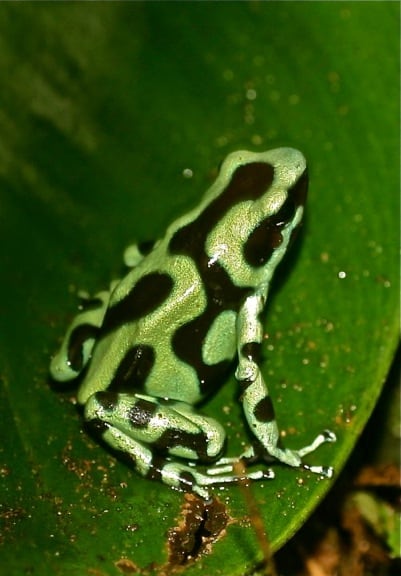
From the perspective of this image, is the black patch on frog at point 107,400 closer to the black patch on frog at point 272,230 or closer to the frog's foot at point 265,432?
the frog's foot at point 265,432

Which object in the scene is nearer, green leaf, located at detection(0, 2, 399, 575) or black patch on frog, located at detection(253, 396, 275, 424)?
green leaf, located at detection(0, 2, 399, 575)

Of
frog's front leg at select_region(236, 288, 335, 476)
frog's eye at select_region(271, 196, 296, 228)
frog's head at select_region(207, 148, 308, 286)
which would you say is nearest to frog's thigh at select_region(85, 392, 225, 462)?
frog's front leg at select_region(236, 288, 335, 476)

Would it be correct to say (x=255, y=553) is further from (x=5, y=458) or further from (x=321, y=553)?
(x=321, y=553)

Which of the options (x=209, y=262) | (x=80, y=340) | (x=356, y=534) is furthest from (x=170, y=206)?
(x=356, y=534)

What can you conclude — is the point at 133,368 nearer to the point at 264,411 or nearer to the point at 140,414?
the point at 140,414

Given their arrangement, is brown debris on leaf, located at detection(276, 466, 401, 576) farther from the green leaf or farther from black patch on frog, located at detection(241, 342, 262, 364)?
black patch on frog, located at detection(241, 342, 262, 364)

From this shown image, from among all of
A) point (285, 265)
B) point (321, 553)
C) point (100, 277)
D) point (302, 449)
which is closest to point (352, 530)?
point (321, 553)

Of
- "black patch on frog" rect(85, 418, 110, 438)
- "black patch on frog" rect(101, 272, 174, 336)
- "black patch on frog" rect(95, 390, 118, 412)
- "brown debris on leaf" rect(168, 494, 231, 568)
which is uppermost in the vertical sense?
"black patch on frog" rect(101, 272, 174, 336)
